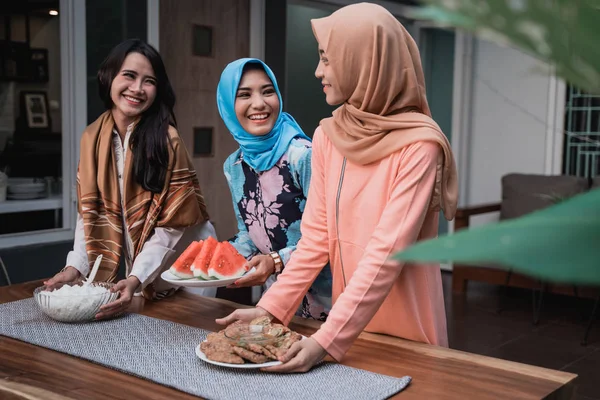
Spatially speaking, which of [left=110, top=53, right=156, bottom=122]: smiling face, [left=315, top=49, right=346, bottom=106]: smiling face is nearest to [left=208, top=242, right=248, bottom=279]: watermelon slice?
[left=315, top=49, right=346, bottom=106]: smiling face

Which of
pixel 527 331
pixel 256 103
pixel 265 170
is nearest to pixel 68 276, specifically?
pixel 265 170

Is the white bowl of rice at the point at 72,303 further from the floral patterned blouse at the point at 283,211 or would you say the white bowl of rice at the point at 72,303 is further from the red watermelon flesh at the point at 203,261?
the floral patterned blouse at the point at 283,211

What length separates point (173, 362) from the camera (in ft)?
4.82

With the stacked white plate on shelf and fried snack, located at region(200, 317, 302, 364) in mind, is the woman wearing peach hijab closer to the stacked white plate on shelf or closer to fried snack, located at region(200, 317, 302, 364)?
fried snack, located at region(200, 317, 302, 364)

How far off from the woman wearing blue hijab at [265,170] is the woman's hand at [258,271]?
0.53ft

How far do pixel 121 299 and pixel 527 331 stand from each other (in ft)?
12.5

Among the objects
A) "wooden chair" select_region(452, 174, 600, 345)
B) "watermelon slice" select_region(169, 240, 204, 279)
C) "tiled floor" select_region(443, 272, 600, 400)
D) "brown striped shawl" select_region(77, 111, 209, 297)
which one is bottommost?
"tiled floor" select_region(443, 272, 600, 400)

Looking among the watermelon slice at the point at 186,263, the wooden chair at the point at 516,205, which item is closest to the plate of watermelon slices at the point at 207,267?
the watermelon slice at the point at 186,263

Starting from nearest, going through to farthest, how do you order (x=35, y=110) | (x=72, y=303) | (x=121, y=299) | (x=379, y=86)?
(x=379, y=86) < (x=72, y=303) < (x=121, y=299) < (x=35, y=110)

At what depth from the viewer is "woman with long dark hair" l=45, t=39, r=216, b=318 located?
7.26 ft

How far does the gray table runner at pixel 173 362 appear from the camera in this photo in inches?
50.8

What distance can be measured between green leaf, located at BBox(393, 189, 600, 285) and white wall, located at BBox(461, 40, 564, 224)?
6267 millimetres

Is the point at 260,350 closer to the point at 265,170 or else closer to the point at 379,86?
the point at 379,86

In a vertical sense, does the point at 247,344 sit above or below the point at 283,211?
below
